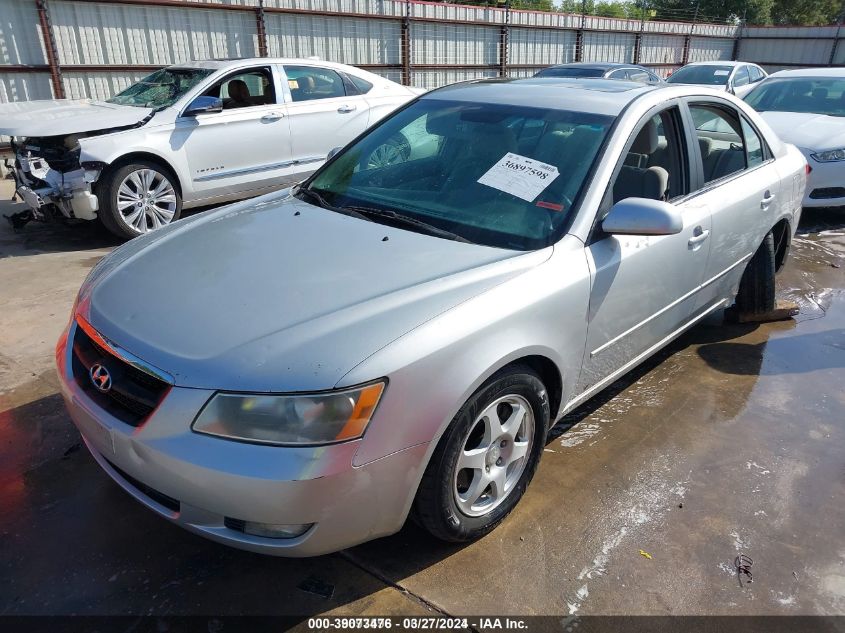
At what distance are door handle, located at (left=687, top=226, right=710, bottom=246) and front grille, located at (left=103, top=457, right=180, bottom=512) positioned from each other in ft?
8.70

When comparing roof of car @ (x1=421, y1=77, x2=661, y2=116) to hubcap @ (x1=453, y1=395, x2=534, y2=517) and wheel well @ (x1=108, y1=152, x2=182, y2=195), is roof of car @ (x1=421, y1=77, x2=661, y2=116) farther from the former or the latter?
wheel well @ (x1=108, y1=152, x2=182, y2=195)

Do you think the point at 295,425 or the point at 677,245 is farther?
the point at 677,245

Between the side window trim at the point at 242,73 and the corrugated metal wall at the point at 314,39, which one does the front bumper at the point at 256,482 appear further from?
the corrugated metal wall at the point at 314,39

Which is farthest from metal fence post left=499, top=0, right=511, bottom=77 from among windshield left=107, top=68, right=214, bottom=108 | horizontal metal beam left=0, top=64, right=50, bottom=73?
windshield left=107, top=68, right=214, bottom=108

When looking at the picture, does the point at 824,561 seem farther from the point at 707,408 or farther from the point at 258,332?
the point at 258,332

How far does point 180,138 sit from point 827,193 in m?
6.76

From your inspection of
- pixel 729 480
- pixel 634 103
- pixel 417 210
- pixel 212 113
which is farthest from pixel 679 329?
pixel 212 113

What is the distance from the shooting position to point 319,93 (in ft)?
24.1

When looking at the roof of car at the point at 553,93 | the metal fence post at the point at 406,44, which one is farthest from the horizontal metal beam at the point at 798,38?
the roof of car at the point at 553,93

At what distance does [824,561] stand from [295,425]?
2117 mm

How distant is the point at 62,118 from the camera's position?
606 centimetres

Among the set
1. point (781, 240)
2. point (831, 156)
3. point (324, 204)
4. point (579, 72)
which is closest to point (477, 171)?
point (324, 204)

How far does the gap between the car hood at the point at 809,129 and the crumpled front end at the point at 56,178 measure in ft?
Result: 23.6

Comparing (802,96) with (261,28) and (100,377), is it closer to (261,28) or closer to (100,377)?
(261,28)
